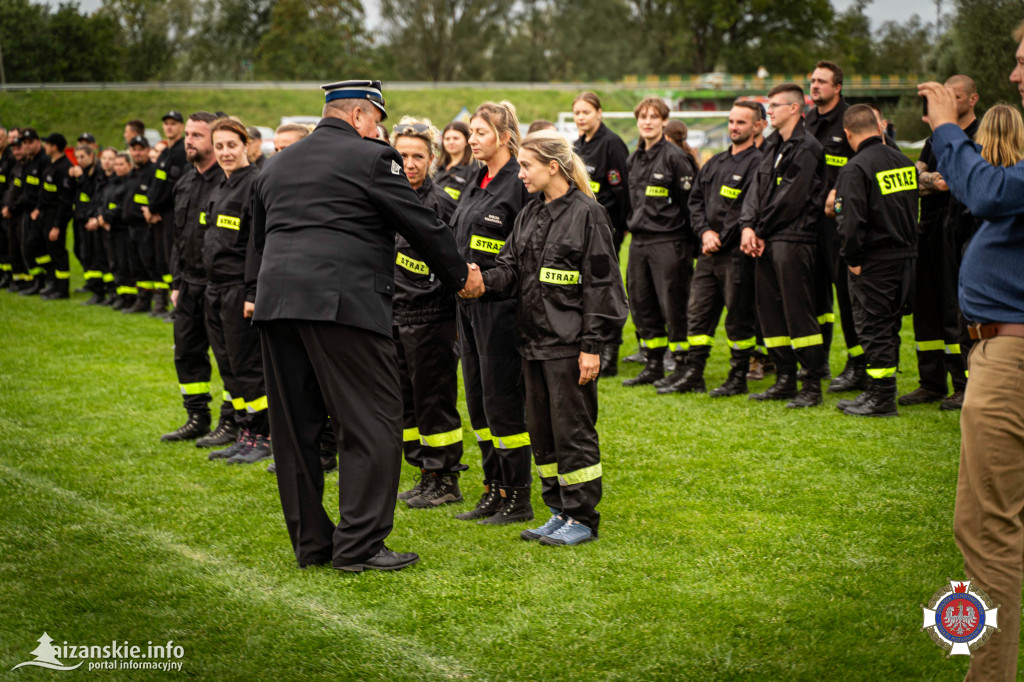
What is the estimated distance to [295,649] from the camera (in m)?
4.05

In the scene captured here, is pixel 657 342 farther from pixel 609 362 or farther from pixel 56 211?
pixel 56 211

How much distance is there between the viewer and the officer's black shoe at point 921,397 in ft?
26.6

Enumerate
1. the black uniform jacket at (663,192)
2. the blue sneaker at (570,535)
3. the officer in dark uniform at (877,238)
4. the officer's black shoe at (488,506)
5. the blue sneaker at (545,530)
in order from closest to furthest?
the blue sneaker at (570,535) → the blue sneaker at (545,530) → the officer's black shoe at (488,506) → the officer in dark uniform at (877,238) → the black uniform jacket at (663,192)

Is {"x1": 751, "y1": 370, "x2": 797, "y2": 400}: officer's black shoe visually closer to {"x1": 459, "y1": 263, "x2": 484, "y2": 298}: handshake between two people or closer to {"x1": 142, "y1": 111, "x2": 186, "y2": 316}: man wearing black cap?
{"x1": 459, "y1": 263, "x2": 484, "y2": 298}: handshake between two people

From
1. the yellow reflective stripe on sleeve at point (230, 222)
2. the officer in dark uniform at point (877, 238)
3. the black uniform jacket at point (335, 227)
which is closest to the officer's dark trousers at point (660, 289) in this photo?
the officer in dark uniform at point (877, 238)

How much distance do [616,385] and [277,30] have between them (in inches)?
2301

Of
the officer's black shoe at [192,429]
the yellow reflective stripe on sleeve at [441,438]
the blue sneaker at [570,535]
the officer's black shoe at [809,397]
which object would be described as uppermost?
the yellow reflective stripe on sleeve at [441,438]

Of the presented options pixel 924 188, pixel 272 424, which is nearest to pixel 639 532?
pixel 272 424

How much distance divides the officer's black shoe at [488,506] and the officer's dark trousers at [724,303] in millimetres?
3536

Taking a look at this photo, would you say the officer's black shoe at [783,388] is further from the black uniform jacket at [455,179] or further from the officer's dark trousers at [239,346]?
the officer's dark trousers at [239,346]

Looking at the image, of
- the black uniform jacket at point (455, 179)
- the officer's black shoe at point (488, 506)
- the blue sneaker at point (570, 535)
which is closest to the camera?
the blue sneaker at point (570, 535)

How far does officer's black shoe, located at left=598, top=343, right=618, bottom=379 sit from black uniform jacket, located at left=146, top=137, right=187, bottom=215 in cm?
499

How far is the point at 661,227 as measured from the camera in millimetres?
8922

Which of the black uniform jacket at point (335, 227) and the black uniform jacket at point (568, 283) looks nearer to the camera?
the black uniform jacket at point (335, 227)
